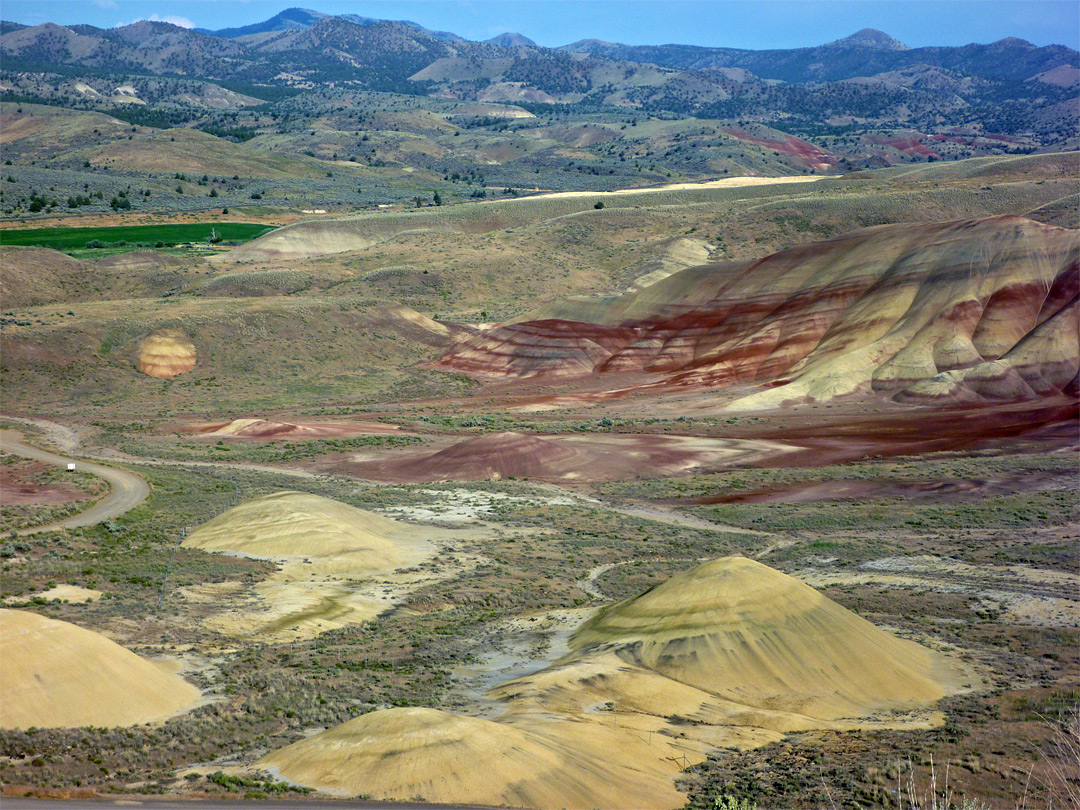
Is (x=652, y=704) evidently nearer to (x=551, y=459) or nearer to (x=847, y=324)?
(x=551, y=459)

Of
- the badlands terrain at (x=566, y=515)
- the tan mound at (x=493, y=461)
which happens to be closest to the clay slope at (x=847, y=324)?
the badlands terrain at (x=566, y=515)

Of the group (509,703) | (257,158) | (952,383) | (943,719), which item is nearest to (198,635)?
(509,703)

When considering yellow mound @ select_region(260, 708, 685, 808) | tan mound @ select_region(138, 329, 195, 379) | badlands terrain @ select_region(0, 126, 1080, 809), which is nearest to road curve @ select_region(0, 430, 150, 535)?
badlands terrain @ select_region(0, 126, 1080, 809)

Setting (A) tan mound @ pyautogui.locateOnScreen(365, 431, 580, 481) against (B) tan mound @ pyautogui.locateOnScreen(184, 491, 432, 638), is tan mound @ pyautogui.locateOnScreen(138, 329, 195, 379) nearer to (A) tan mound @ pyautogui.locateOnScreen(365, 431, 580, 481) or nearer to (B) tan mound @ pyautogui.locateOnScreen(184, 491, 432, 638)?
(A) tan mound @ pyautogui.locateOnScreen(365, 431, 580, 481)

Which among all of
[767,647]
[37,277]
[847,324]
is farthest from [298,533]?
[37,277]

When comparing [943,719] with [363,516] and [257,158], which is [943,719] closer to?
[363,516]

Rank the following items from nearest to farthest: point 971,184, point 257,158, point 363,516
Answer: point 363,516 → point 971,184 → point 257,158
